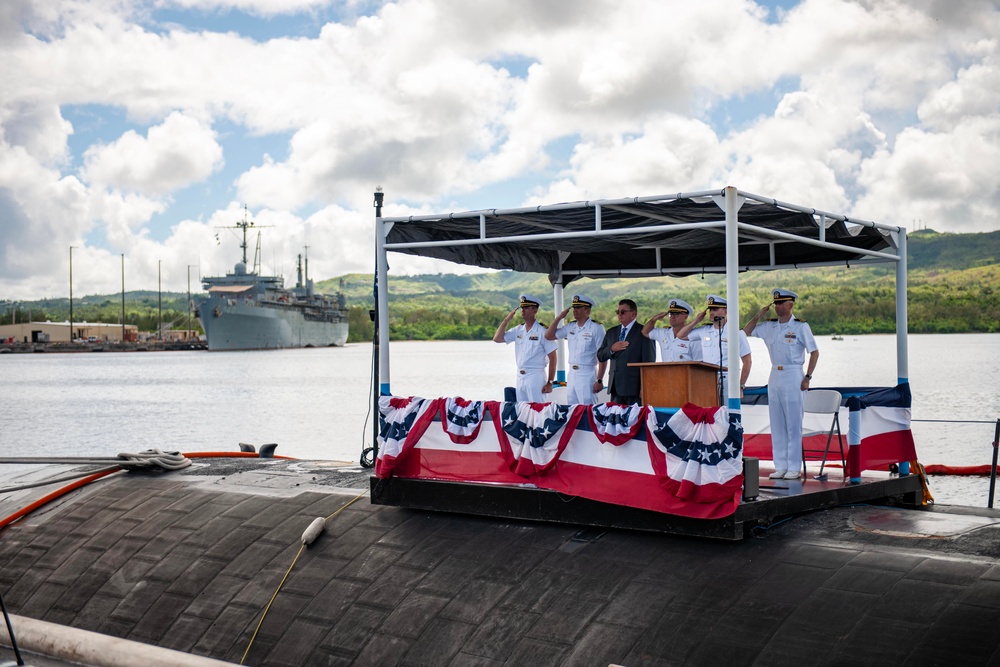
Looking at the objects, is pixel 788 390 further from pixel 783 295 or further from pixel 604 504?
pixel 604 504

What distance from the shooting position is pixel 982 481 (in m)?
23.5

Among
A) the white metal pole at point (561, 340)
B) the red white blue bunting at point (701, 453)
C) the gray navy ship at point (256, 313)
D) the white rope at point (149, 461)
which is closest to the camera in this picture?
the red white blue bunting at point (701, 453)

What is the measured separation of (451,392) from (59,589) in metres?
48.8

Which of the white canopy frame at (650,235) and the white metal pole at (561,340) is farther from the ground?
the white canopy frame at (650,235)

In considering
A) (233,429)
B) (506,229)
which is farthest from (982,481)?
(233,429)

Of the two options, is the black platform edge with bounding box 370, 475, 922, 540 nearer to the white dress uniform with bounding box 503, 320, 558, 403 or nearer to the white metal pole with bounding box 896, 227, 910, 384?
the white metal pole with bounding box 896, 227, 910, 384

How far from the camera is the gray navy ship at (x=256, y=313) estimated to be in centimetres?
11719

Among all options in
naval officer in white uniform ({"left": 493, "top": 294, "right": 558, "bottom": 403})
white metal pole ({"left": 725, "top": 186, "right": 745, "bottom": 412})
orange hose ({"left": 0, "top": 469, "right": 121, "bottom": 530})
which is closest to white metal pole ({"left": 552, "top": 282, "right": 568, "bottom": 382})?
naval officer in white uniform ({"left": 493, "top": 294, "right": 558, "bottom": 403})

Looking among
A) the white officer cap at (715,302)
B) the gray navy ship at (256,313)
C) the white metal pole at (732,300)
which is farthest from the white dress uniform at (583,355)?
the gray navy ship at (256,313)

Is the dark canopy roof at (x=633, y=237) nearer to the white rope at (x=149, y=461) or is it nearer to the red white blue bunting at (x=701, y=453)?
the red white blue bunting at (x=701, y=453)

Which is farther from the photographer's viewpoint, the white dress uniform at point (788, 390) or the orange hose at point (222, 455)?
the orange hose at point (222, 455)

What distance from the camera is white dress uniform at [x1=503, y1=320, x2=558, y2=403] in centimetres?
1194

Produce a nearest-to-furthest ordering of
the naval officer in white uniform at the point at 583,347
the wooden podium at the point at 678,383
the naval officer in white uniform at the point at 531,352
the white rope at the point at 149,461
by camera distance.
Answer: the wooden podium at the point at 678,383 → the naval officer in white uniform at the point at 583,347 → the naval officer in white uniform at the point at 531,352 → the white rope at the point at 149,461

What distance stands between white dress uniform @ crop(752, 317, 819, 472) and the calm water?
6389 millimetres
